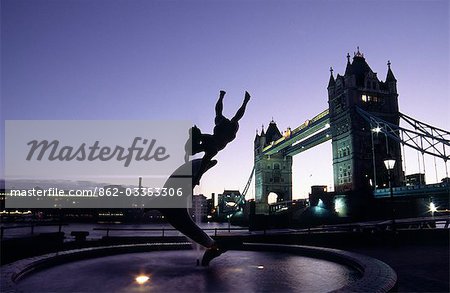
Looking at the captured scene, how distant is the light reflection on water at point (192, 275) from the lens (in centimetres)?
603

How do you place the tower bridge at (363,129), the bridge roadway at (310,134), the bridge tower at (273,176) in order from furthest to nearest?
the bridge tower at (273,176)
the bridge roadway at (310,134)
the tower bridge at (363,129)

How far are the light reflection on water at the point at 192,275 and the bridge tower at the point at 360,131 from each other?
48059 mm

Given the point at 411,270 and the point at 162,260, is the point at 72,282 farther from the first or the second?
the point at 411,270

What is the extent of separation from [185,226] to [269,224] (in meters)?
A: 25.4

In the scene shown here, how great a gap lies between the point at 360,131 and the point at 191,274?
56.4 metres

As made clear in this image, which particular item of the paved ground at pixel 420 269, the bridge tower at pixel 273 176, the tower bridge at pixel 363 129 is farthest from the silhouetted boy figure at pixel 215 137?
the bridge tower at pixel 273 176

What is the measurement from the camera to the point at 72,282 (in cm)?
646

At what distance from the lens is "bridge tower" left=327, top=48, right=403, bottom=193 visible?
55.0m

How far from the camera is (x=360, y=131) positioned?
2269 inches

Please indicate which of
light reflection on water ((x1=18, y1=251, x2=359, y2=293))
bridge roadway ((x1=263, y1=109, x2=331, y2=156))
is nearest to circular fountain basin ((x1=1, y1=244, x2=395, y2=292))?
light reflection on water ((x1=18, y1=251, x2=359, y2=293))

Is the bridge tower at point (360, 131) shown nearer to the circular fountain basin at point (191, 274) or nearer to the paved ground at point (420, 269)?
the paved ground at point (420, 269)

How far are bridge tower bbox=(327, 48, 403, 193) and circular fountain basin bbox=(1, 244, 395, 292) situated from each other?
156 ft

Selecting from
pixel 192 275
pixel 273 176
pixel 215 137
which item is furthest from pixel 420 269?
pixel 273 176

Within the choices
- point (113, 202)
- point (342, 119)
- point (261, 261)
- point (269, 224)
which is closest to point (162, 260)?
point (261, 261)
